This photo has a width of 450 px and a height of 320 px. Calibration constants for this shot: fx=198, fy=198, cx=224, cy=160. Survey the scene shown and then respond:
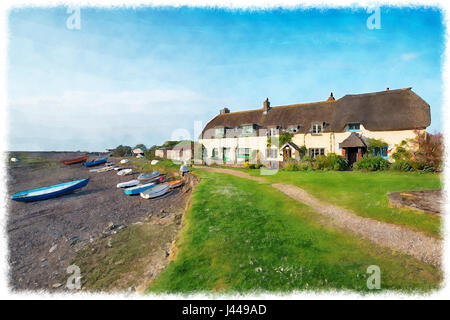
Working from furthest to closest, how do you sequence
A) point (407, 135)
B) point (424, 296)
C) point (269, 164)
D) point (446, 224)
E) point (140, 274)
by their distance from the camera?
point (269, 164) < point (407, 135) < point (446, 224) < point (140, 274) < point (424, 296)

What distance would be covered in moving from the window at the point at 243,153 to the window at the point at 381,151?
16474 millimetres

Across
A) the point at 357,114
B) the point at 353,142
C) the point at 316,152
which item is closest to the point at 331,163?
the point at 353,142

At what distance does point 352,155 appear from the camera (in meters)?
24.3

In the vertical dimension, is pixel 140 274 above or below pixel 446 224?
below

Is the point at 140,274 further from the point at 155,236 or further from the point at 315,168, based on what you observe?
the point at 315,168

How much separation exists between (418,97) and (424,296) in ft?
93.9

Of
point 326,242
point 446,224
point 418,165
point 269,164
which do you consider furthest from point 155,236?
point 418,165

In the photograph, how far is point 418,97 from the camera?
23.4m

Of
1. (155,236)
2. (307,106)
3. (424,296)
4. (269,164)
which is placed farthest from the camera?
(307,106)

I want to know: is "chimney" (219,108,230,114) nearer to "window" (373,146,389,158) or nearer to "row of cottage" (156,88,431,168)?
"row of cottage" (156,88,431,168)

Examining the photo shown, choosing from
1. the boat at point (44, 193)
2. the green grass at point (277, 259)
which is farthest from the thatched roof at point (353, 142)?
the boat at point (44, 193)

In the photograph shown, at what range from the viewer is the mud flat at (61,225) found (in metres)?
7.72
